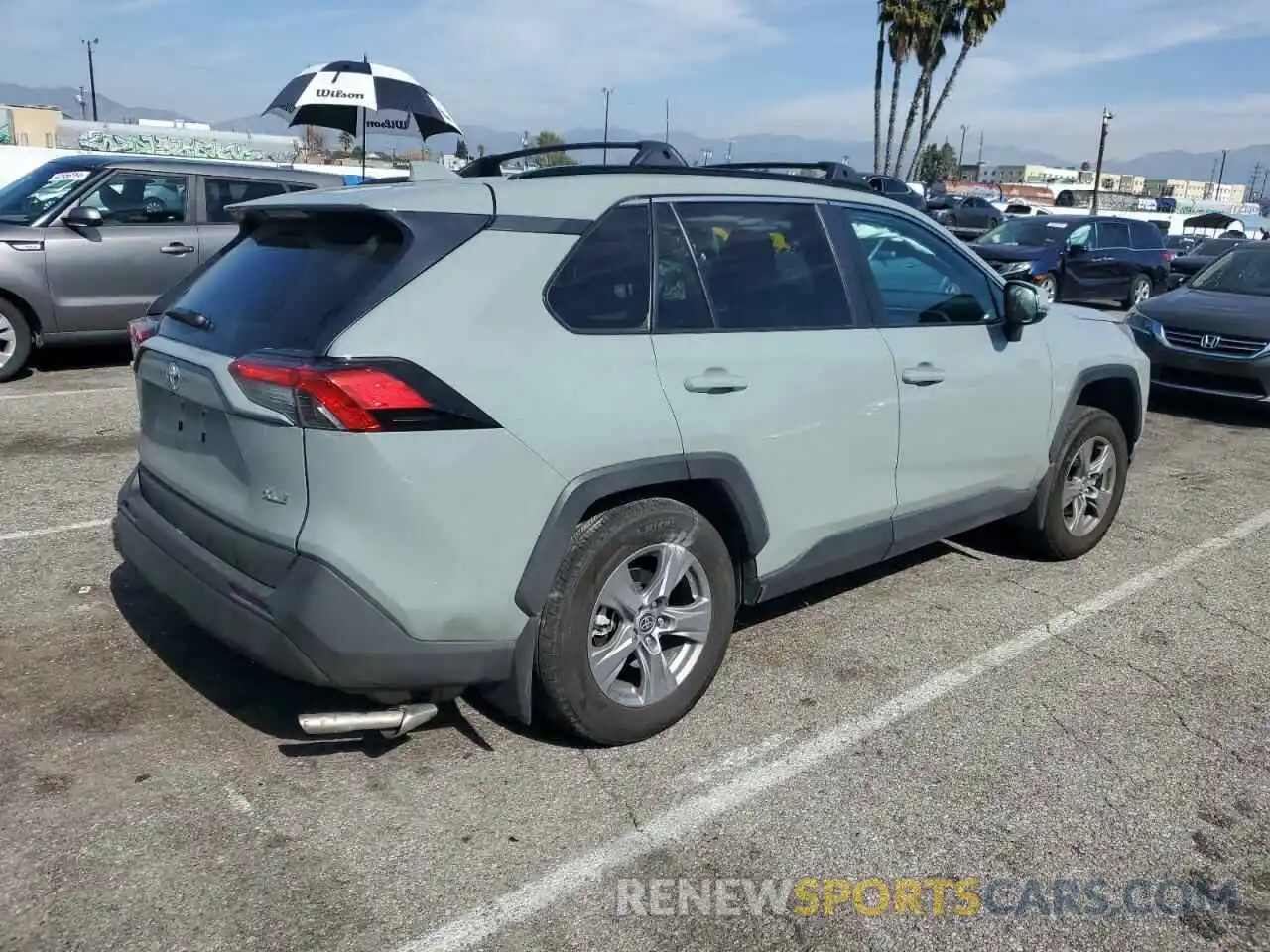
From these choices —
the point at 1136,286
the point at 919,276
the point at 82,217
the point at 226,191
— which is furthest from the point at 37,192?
the point at 1136,286

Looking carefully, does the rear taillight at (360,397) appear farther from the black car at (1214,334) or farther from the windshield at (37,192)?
the black car at (1214,334)

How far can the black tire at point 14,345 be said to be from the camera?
8.35 m

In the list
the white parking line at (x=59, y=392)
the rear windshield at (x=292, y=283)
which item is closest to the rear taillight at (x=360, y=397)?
the rear windshield at (x=292, y=283)

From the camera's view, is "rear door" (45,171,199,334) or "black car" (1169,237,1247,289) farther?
"black car" (1169,237,1247,289)

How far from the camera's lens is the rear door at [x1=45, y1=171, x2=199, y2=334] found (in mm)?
8570

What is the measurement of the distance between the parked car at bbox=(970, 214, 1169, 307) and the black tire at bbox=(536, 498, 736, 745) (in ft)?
44.9

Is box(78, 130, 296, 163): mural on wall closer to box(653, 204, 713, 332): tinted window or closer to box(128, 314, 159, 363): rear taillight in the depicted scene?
box(128, 314, 159, 363): rear taillight

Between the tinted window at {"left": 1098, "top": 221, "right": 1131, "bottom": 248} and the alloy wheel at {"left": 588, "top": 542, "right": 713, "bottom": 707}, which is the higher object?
the tinted window at {"left": 1098, "top": 221, "right": 1131, "bottom": 248}

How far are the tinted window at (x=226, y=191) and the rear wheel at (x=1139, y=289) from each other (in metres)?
13.7

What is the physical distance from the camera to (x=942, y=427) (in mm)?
4203

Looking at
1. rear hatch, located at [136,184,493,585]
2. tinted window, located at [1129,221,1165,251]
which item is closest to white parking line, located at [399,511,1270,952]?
rear hatch, located at [136,184,493,585]

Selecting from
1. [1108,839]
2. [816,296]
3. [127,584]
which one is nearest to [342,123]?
[127,584]

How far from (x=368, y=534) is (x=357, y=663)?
35cm

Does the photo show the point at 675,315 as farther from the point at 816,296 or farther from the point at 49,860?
the point at 49,860
